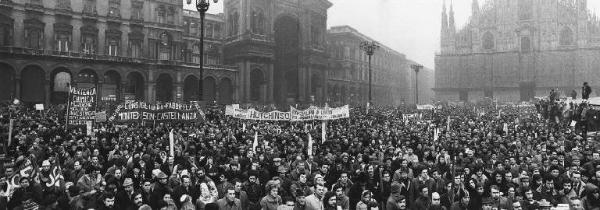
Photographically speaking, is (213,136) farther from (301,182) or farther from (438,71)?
(438,71)

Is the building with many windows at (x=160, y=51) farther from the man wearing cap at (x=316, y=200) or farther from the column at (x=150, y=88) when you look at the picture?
the man wearing cap at (x=316, y=200)

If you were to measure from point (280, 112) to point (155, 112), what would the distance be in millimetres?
5734

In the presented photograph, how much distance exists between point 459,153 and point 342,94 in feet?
208

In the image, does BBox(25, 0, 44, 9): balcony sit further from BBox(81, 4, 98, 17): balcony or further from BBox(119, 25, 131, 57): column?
BBox(119, 25, 131, 57): column

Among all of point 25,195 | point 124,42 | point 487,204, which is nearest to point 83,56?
point 124,42

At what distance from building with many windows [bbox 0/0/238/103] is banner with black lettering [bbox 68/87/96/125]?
25.3 metres

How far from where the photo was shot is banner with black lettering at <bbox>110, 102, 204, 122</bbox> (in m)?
18.1

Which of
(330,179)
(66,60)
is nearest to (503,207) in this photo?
(330,179)

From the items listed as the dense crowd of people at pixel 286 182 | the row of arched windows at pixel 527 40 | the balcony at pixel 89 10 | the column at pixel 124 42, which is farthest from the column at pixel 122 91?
the row of arched windows at pixel 527 40

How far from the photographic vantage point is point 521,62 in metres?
74.8

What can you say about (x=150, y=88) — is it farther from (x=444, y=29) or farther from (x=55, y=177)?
(x=444, y=29)

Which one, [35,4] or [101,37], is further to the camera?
[101,37]

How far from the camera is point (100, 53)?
44.0m

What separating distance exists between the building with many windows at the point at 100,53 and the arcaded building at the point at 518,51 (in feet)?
138
